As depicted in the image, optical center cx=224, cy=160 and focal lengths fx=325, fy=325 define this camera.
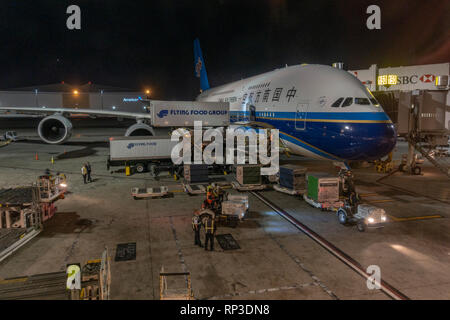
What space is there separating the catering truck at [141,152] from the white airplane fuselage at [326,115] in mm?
7307

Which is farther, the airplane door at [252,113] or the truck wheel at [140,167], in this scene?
the truck wheel at [140,167]

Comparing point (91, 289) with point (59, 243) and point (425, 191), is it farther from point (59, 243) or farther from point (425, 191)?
point (425, 191)

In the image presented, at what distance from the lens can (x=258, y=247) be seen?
1136cm

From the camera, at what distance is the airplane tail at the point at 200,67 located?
4884cm

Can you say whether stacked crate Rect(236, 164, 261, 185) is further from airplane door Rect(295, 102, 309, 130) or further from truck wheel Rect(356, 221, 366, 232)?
truck wheel Rect(356, 221, 366, 232)

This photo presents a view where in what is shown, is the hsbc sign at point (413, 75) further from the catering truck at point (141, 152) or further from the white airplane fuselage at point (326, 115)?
the catering truck at point (141, 152)

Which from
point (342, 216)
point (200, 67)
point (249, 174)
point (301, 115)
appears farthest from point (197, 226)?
point (200, 67)

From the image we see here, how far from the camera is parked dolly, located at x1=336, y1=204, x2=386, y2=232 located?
489 inches

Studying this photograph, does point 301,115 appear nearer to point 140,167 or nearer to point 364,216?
point 364,216

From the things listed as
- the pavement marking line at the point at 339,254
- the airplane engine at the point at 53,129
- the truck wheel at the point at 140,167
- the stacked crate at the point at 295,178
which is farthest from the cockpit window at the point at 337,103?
the airplane engine at the point at 53,129

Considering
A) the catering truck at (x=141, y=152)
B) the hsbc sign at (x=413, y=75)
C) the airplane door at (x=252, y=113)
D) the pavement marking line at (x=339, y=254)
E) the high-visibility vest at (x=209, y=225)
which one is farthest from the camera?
the hsbc sign at (x=413, y=75)

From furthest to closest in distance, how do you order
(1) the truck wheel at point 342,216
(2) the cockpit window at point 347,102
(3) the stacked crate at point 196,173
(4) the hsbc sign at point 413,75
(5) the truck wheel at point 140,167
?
1. (4) the hsbc sign at point 413,75
2. (5) the truck wheel at point 140,167
3. (3) the stacked crate at point 196,173
4. (2) the cockpit window at point 347,102
5. (1) the truck wheel at point 342,216

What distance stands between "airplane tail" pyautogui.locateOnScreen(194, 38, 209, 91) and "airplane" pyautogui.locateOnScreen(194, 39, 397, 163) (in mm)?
27803
